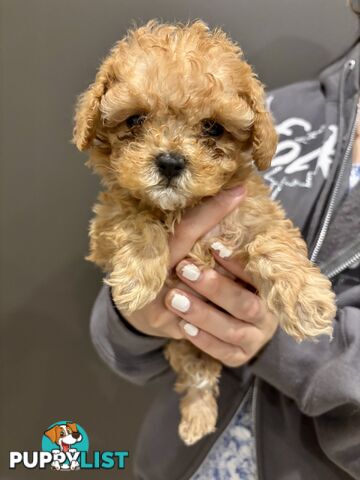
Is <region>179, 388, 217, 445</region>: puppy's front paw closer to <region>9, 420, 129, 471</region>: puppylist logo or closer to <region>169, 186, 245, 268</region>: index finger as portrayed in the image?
<region>169, 186, 245, 268</region>: index finger

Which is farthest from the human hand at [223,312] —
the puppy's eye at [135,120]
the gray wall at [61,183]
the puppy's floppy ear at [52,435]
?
the gray wall at [61,183]

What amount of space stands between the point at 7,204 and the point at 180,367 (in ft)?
4.70

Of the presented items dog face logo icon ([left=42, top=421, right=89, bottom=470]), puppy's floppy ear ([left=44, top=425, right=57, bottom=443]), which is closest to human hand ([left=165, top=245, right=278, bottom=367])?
dog face logo icon ([left=42, top=421, right=89, bottom=470])

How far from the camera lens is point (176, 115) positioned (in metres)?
1.16

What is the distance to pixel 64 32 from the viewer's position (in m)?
2.28

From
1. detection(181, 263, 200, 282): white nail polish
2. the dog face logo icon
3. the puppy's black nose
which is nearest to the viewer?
A: the puppy's black nose

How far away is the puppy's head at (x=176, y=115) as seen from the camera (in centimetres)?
112

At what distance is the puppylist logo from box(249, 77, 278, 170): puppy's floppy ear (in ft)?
4.85

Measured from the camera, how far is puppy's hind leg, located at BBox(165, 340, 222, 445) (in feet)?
5.11

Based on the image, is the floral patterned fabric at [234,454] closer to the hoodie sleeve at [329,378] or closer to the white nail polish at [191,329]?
the hoodie sleeve at [329,378]

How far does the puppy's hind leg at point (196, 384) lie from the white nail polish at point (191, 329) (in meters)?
0.18

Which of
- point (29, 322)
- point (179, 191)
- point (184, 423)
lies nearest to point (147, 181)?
point (179, 191)

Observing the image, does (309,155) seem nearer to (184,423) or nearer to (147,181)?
(147,181)

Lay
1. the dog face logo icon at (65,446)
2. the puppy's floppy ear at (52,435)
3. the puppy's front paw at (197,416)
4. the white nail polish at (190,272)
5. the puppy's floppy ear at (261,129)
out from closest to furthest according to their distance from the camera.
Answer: the puppy's floppy ear at (261,129) < the white nail polish at (190,272) < the puppy's front paw at (197,416) < the dog face logo icon at (65,446) < the puppy's floppy ear at (52,435)
